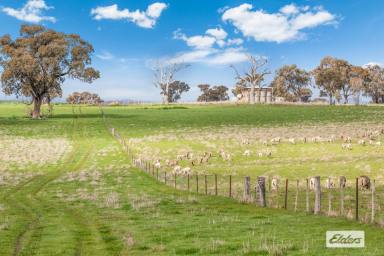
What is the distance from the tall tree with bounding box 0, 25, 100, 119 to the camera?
91.8m

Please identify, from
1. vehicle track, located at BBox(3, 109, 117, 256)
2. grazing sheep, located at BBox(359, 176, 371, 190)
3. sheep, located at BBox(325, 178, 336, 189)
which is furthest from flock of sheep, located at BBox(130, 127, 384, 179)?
grazing sheep, located at BBox(359, 176, 371, 190)

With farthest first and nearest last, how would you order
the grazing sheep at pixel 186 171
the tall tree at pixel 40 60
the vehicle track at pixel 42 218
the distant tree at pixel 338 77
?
the distant tree at pixel 338 77 → the tall tree at pixel 40 60 → the grazing sheep at pixel 186 171 → the vehicle track at pixel 42 218

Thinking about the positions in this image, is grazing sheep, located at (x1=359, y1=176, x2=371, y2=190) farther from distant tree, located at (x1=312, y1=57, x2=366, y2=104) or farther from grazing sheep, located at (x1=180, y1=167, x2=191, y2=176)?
distant tree, located at (x1=312, y1=57, x2=366, y2=104)

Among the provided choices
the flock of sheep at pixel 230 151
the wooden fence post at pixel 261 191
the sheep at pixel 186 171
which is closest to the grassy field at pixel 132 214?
the flock of sheep at pixel 230 151

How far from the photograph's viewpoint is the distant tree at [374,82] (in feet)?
600

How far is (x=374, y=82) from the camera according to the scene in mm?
184500

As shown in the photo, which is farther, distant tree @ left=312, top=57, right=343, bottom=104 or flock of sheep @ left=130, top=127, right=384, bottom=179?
distant tree @ left=312, top=57, right=343, bottom=104

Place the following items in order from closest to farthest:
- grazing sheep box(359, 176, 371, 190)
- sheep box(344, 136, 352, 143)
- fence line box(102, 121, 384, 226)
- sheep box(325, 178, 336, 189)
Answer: fence line box(102, 121, 384, 226) < grazing sheep box(359, 176, 371, 190) < sheep box(325, 178, 336, 189) < sheep box(344, 136, 352, 143)

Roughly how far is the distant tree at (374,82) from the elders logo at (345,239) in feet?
573

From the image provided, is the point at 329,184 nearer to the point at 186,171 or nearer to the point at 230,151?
the point at 186,171

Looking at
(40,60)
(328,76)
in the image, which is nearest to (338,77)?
(328,76)

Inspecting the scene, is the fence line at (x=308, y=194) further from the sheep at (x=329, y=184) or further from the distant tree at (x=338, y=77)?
the distant tree at (x=338, y=77)

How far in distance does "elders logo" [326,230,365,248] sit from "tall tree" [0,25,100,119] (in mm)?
82260

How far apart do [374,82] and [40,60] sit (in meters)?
136
